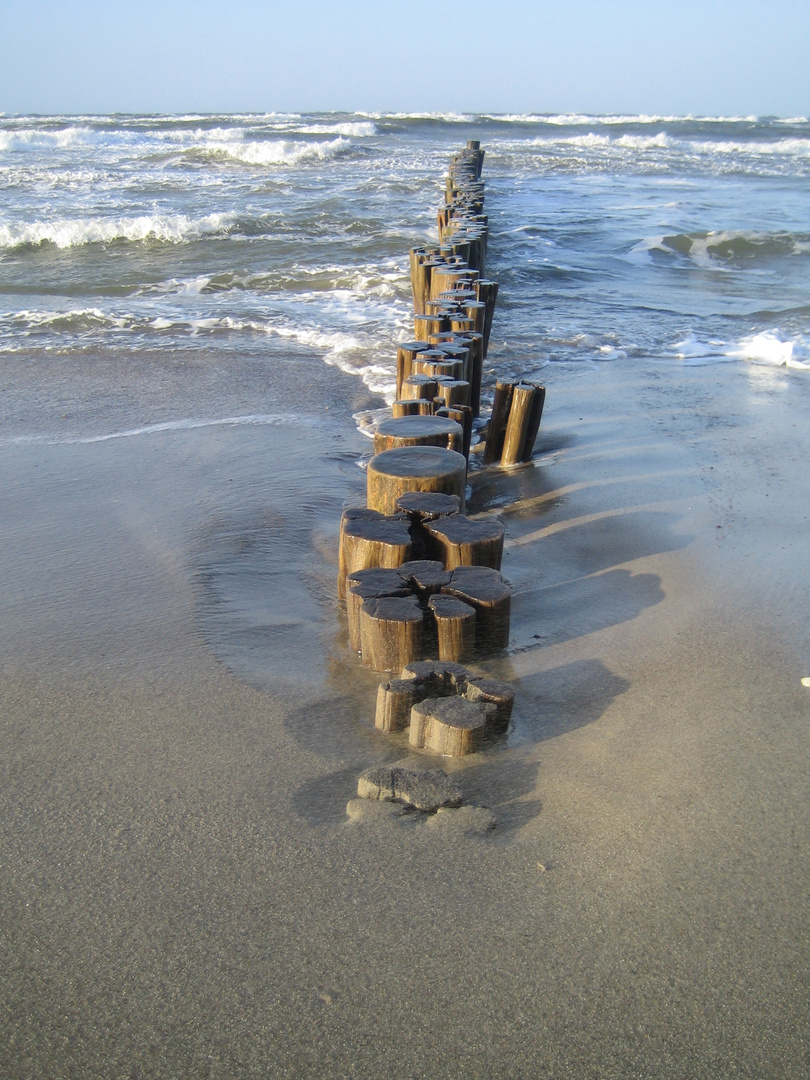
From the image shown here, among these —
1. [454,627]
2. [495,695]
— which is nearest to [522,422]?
[454,627]

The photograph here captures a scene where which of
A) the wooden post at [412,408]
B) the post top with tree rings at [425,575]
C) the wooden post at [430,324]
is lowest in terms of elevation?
the post top with tree rings at [425,575]

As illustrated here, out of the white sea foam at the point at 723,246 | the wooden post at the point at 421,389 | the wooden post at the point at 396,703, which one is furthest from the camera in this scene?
the white sea foam at the point at 723,246

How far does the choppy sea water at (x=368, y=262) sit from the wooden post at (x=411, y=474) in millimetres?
3497

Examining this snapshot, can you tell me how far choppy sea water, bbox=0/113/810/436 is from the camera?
26.0 feet

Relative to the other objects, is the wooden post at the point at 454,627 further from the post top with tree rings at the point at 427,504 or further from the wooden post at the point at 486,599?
the post top with tree rings at the point at 427,504

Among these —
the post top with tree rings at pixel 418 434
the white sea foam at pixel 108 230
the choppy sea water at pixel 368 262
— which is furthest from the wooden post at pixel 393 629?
the white sea foam at pixel 108 230

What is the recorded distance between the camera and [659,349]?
7.59 m

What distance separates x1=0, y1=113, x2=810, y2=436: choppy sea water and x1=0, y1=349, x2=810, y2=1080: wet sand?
3.66m

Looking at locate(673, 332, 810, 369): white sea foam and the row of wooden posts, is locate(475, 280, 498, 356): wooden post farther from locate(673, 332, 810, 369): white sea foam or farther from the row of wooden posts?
the row of wooden posts

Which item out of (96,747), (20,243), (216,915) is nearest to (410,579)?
(96,747)

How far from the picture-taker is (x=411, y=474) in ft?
10.7

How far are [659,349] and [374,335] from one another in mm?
2680

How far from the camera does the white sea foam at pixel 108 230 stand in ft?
40.7

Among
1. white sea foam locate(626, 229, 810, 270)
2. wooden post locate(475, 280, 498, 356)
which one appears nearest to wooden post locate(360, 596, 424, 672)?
wooden post locate(475, 280, 498, 356)
